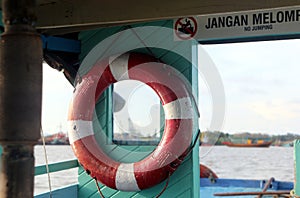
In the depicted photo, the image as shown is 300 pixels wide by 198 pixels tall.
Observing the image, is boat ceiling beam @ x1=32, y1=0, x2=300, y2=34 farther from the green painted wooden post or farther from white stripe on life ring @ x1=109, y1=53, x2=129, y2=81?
the green painted wooden post

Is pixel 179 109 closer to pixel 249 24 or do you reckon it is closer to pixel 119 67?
pixel 119 67

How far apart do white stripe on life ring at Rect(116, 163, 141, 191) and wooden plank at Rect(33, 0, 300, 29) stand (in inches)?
47.6

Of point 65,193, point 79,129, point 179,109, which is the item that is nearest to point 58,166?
point 65,193

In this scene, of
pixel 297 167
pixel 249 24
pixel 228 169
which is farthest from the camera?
pixel 228 169

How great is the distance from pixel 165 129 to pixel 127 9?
1.13 meters

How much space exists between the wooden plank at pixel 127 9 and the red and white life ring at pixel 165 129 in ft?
2.84

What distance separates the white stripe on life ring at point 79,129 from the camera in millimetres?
3340

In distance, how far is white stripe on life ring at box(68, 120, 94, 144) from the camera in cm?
334

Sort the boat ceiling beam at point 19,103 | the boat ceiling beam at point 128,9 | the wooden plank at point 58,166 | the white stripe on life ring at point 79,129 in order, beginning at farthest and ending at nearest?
1. the white stripe on life ring at point 79,129
2. the wooden plank at point 58,166
3. the boat ceiling beam at point 128,9
4. the boat ceiling beam at point 19,103

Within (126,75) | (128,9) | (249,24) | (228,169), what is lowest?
(228,169)

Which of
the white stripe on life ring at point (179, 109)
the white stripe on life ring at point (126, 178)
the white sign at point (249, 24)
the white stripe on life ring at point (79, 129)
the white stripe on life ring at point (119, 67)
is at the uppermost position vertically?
the white sign at point (249, 24)

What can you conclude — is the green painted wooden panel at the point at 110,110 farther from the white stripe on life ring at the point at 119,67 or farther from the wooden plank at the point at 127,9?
the wooden plank at the point at 127,9

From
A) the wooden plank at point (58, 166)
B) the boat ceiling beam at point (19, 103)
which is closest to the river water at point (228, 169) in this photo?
the wooden plank at point (58, 166)

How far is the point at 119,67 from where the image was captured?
131 inches
